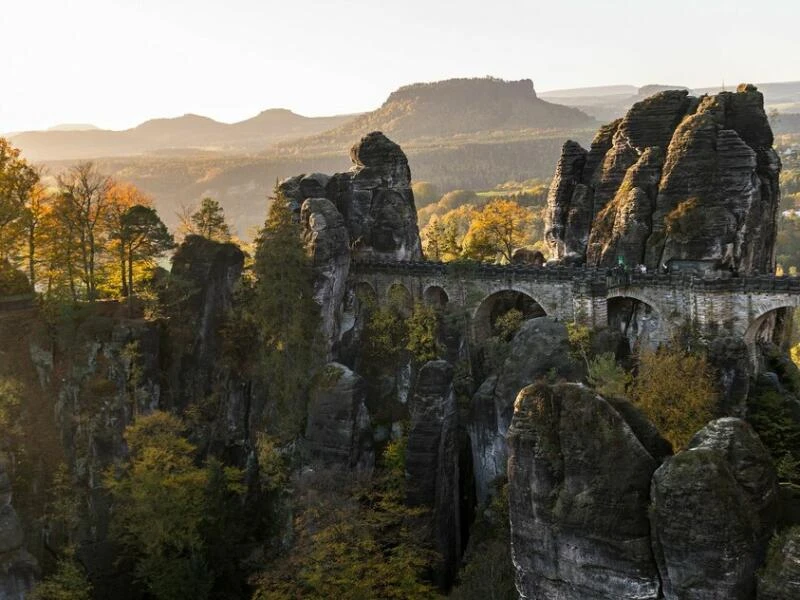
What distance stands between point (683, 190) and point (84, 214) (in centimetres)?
3318

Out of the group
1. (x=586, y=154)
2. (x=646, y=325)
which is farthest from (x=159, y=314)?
(x=586, y=154)

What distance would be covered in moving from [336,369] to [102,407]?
11885mm

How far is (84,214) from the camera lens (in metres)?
41.8

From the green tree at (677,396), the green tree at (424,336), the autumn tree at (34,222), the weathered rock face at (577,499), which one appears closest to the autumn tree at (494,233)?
the green tree at (424,336)

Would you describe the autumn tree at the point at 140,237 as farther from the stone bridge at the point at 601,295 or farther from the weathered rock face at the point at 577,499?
the weathered rock face at the point at 577,499

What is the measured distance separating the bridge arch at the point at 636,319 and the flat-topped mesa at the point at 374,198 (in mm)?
15490

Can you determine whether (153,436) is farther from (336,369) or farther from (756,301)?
(756,301)

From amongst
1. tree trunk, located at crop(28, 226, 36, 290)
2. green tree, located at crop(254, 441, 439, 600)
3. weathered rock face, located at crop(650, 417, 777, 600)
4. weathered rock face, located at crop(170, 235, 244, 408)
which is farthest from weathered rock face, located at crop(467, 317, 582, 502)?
tree trunk, located at crop(28, 226, 36, 290)

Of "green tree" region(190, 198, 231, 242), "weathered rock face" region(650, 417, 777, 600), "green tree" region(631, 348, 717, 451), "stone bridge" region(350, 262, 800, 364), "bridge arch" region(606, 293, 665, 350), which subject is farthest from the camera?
"green tree" region(190, 198, 231, 242)

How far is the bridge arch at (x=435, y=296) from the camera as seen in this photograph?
49.6 meters

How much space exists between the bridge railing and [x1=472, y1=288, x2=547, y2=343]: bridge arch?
1696mm

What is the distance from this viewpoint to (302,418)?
134ft

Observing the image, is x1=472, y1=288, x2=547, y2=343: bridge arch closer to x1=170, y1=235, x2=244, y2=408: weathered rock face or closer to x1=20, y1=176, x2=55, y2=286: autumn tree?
x1=170, y1=235, x2=244, y2=408: weathered rock face

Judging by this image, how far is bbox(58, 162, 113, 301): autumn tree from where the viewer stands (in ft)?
134
